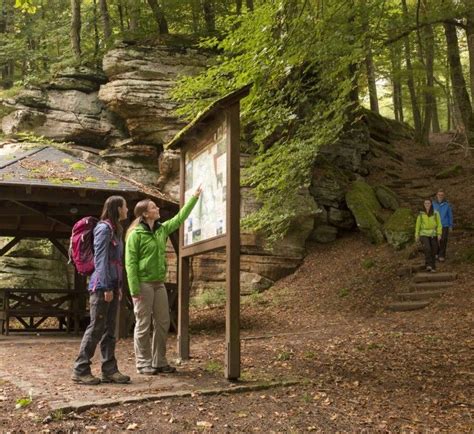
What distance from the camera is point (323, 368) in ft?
21.3

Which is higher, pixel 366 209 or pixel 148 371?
pixel 366 209

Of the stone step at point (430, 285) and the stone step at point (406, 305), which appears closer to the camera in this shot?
the stone step at point (406, 305)

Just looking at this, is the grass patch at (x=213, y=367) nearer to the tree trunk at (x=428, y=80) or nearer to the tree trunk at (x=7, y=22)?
the tree trunk at (x=428, y=80)

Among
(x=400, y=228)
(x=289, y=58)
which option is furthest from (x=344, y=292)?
(x=289, y=58)

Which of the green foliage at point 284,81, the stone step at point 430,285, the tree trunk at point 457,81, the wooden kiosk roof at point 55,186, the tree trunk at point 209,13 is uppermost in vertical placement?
the tree trunk at point 209,13

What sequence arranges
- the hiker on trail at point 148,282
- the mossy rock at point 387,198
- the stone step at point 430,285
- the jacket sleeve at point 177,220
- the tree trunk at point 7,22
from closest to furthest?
1. the hiker on trail at point 148,282
2. the jacket sleeve at point 177,220
3. the stone step at point 430,285
4. the mossy rock at point 387,198
5. the tree trunk at point 7,22

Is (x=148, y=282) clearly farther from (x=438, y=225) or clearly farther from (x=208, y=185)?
(x=438, y=225)

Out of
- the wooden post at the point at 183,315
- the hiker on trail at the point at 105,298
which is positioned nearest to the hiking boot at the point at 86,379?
the hiker on trail at the point at 105,298

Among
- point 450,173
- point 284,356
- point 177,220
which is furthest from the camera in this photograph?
point 450,173

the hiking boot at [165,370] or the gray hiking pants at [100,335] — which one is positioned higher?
the gray hiking pants at [100,335]

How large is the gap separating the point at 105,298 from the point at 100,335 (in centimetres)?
40

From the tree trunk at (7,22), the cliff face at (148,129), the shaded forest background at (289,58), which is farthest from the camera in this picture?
the tree trunk at (7,22)

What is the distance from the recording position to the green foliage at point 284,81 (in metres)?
7.91

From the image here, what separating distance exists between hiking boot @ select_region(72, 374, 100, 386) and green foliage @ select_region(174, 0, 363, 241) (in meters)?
4.53
